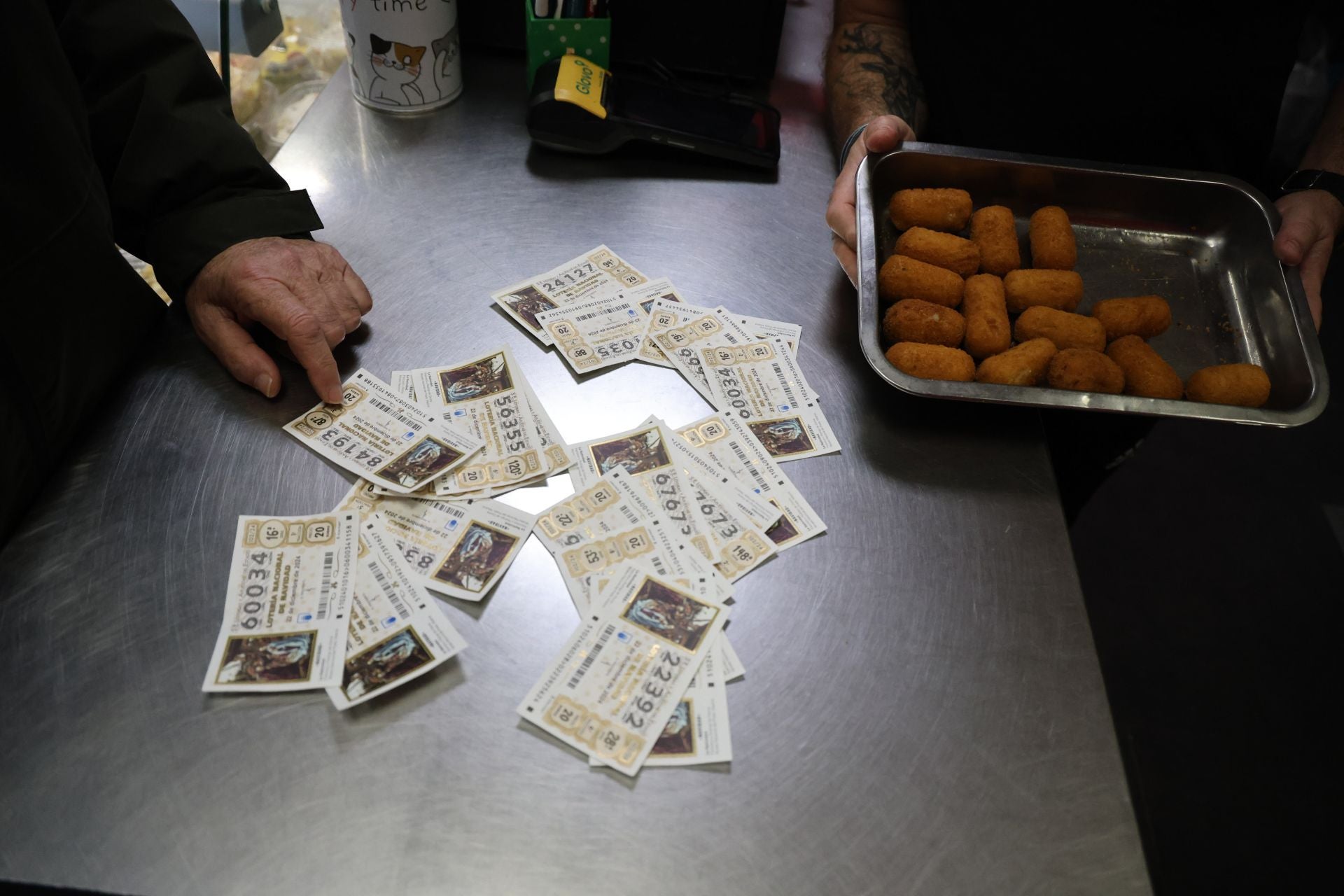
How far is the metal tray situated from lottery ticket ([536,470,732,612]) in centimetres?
44

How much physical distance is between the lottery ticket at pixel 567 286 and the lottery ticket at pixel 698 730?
562mm

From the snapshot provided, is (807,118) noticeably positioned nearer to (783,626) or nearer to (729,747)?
(783,626)

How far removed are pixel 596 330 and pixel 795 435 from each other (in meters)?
0.33

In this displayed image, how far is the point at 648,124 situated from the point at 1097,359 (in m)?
0.81

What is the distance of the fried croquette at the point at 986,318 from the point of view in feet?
4.12

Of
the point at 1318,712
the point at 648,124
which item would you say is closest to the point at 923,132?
the point at 648,124

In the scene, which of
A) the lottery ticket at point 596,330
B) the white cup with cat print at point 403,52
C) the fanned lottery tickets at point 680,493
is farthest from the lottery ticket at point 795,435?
the white cup with cat print at point 403,52

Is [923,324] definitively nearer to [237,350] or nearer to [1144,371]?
[1144,371]

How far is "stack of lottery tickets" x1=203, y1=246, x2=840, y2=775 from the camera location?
0.90 m

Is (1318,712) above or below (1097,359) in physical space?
below

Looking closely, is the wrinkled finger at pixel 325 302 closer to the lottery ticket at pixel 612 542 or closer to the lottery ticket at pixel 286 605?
the lottery ticket at pixel 286 605

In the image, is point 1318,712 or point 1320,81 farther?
point 1318,712

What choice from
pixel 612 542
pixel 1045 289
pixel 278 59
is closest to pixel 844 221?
pixel 1045 289

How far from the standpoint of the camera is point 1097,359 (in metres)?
1.20
